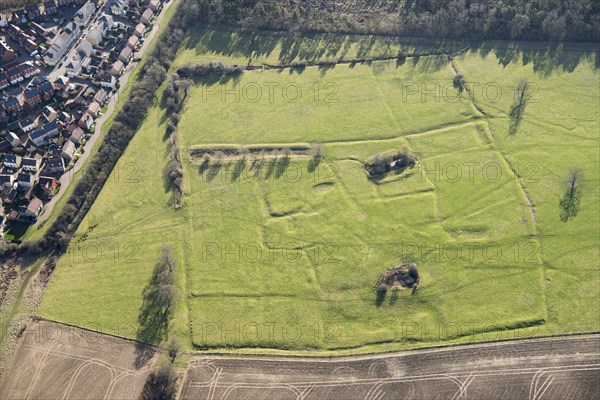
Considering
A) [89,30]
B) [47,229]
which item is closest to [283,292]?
[47,229]

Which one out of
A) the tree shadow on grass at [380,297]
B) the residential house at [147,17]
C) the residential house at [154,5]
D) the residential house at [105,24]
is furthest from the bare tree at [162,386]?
the residential house at [154,5]

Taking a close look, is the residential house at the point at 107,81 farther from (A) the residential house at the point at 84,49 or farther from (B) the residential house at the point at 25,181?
(B) the residential house at the point at 25,181

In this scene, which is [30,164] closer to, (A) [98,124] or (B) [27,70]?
(A) [98,124]

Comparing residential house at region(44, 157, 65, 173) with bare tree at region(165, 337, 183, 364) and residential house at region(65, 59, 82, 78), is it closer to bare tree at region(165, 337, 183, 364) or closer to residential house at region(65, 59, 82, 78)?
residential house at region(65, 59, 82, 78)

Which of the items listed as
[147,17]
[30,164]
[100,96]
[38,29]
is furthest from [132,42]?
[30,164]

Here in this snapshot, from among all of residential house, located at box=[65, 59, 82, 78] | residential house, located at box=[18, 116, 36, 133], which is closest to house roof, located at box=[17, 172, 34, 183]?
residential house, located at box=[18, 116, 36, 133]

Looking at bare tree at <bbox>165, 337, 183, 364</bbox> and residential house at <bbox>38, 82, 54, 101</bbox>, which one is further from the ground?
residential house at <bbox>38, 82, 54, 101</bbox>
